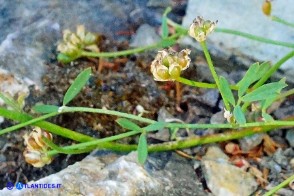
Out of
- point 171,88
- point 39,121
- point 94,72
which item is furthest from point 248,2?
point 39,121

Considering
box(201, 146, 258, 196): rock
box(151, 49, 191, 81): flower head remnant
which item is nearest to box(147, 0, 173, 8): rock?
box(201, 146, 258, 196): rock

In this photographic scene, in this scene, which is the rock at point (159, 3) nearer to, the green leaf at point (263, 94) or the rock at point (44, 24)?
the rock at point (44, 24)

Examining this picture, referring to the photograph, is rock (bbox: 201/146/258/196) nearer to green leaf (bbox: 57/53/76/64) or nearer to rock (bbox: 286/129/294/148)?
rock (bbox: 286/129/294/148)

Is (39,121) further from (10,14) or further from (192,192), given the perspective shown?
(10,14)

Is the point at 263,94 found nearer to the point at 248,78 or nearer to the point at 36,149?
the point at 248,78

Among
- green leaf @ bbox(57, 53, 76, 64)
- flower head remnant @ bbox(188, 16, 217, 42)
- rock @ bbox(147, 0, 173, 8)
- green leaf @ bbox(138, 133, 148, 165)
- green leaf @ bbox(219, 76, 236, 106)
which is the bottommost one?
green leaf @ bbox(138, 133, 148, 165)

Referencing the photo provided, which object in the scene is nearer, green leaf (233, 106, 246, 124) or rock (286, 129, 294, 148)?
green leaf (233, 106, 246, 124)

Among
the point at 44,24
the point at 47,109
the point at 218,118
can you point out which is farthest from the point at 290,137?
the point at 44,24
